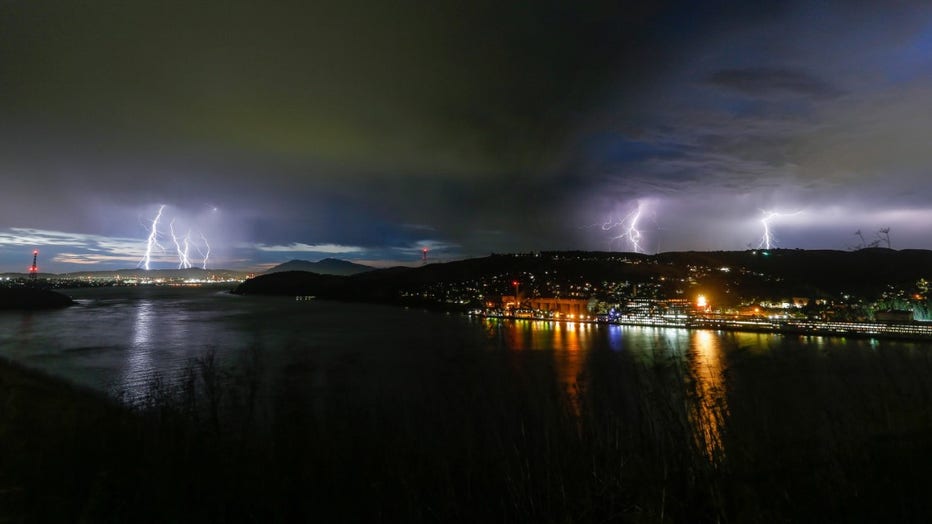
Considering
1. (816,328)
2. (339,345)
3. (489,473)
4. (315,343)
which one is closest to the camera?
(489,473)

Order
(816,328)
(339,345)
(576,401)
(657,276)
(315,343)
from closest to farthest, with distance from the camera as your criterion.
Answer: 1. (576,401)
2. (339,345)
3. (315,343)
4. (816,328)
5. (657,276)

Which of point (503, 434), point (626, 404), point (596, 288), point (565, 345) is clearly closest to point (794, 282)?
point (596, 288)

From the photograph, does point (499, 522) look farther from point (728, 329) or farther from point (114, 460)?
point (728, 329)

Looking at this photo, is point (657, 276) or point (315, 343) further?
point (657, 276)

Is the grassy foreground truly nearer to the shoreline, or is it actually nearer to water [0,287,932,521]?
water [0,287,932,521]

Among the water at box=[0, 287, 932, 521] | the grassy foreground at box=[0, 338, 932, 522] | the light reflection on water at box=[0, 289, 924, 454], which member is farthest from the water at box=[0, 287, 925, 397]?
the grassy foreground at box=[0, 338, 932, 522]

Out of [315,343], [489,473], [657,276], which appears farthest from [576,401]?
[657,276]

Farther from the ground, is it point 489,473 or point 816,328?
point 489,473

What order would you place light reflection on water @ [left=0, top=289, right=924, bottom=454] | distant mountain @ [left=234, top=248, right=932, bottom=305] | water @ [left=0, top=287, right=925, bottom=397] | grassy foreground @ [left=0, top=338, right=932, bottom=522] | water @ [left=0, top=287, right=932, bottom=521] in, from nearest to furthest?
grassy foreground @ [left=0, top=338, right=932, bottom=522] < water @ [left=0, top=287, right=932, bottom=521] < light reflection on water @ [left=0, top=289, right=924, bottom=454] < water @ [left=0, top=287, right=925, bottom=397] < distant mountain @ [left=234, top=248, right=932, bottom=305]

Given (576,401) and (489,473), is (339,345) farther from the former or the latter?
(489,473)

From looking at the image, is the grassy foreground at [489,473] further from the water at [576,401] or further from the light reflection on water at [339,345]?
the light reflection on water at [339,345]

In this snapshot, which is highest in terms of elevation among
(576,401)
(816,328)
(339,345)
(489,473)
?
(489,473)
